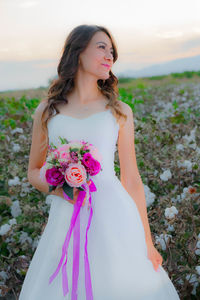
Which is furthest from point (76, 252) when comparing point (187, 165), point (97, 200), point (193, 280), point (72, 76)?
point (187, 165)

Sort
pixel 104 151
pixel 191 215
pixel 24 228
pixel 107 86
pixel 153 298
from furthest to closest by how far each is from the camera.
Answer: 1. pixel 24 228
2. pixel 191 215
3. pixel 107 86
4. pixel 104 151
5. pixel 153 298

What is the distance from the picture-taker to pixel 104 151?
229cm

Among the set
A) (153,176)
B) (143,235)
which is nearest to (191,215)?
(153,176)

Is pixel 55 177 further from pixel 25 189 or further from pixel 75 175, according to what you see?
pixel 25 189

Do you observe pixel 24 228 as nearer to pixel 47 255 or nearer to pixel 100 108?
pixel 47 255

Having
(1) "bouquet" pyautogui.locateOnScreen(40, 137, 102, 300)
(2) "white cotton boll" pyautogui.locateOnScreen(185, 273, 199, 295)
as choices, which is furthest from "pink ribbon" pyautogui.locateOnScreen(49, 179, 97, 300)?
(2) "white cotton boll" pyautogui.locateOnScreen(185, 273, 199, 295)

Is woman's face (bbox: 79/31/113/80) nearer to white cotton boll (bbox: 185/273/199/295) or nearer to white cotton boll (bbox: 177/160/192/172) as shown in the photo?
white cotton boll (bbox: 185/273/199/295)

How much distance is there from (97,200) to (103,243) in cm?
23

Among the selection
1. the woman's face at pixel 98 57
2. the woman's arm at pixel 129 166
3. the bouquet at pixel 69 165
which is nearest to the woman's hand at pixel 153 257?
the woman's arm at pixel 129 166

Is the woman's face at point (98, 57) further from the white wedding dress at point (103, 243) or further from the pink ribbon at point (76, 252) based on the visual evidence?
the pink ribbon at point (76, 252)

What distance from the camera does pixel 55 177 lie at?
1.89 metres

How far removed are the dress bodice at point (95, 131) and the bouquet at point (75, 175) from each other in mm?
237

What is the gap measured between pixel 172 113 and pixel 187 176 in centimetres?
235

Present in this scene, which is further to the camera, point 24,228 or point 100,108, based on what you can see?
point 24,228
